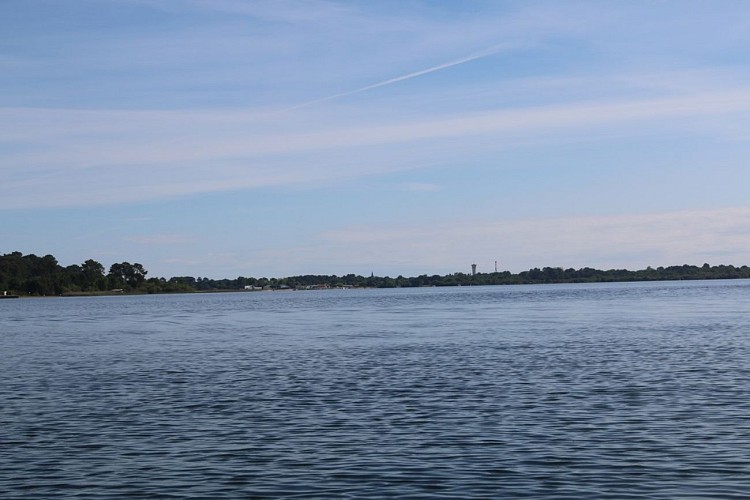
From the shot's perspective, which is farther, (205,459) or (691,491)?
(205,459)

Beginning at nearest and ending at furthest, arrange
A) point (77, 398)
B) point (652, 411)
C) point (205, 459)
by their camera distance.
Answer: point (205, 459) → point (652, 411) → point (77, 398)

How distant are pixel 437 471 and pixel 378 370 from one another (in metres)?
16.7

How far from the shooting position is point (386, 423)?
21578 millimetres

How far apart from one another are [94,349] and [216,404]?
79.6 ft

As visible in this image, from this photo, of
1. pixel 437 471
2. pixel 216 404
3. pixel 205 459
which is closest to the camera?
pixel 437 471

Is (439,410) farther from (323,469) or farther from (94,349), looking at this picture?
(94,349)

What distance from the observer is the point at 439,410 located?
23.4m

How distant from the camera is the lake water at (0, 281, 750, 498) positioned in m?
16.1

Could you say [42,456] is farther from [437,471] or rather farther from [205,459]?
[437,471]

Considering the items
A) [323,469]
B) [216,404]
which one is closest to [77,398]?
[216,404]

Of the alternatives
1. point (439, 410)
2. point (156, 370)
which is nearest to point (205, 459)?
point (439, 410)

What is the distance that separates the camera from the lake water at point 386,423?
1612 centimetres

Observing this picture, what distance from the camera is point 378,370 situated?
3347 centimetres

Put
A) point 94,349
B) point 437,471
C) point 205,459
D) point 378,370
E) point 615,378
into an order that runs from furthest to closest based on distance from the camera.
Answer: point 94,349
point 378,370
point 615,378
point 205,459
point 437,471
